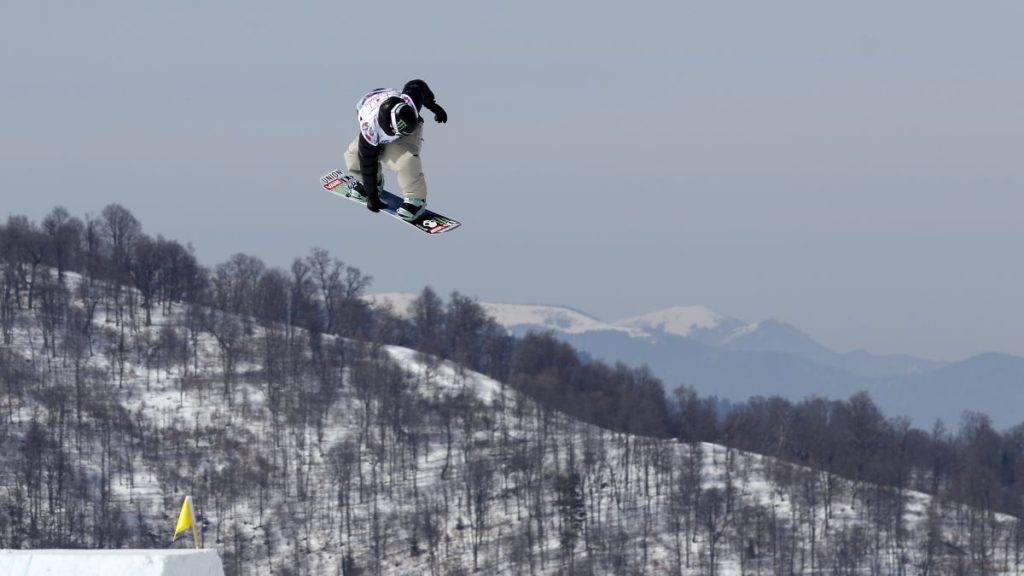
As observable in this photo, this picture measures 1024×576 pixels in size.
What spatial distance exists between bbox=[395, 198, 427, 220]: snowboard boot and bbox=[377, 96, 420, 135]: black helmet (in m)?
2.20

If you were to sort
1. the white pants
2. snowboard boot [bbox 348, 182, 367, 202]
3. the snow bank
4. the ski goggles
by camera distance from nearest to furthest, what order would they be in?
1. the snow bank
2. the ski goggles
3. the white pants
4. snowboard boot [bbox 348, 182, 367, 202]

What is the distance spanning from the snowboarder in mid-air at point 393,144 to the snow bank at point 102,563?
345 inches

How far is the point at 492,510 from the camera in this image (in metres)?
195

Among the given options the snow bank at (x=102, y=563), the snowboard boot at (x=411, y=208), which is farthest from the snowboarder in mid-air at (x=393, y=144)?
the snow bank at (x=102, y=563)

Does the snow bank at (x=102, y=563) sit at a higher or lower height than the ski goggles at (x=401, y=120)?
lower

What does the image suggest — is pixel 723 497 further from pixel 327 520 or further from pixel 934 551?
pixel 327 520

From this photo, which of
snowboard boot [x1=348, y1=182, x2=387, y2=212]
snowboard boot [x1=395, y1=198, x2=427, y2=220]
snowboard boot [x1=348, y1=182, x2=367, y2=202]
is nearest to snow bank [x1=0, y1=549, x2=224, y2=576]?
snowboard boot [x1=395, y1=198, x2=427, y2=220]

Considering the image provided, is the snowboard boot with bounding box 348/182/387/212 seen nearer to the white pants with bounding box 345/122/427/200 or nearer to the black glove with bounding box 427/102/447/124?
the white pants with bounding box 345/122/427/200

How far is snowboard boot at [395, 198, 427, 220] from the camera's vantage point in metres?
30.4

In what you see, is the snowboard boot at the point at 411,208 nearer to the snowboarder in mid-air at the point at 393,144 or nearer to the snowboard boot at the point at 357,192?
the snowboarder in mid-air at the point at 393,144

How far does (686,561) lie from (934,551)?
30.5 metres

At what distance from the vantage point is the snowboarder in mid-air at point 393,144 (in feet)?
93.0

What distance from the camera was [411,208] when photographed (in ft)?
100

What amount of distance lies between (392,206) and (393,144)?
2.36 meters
